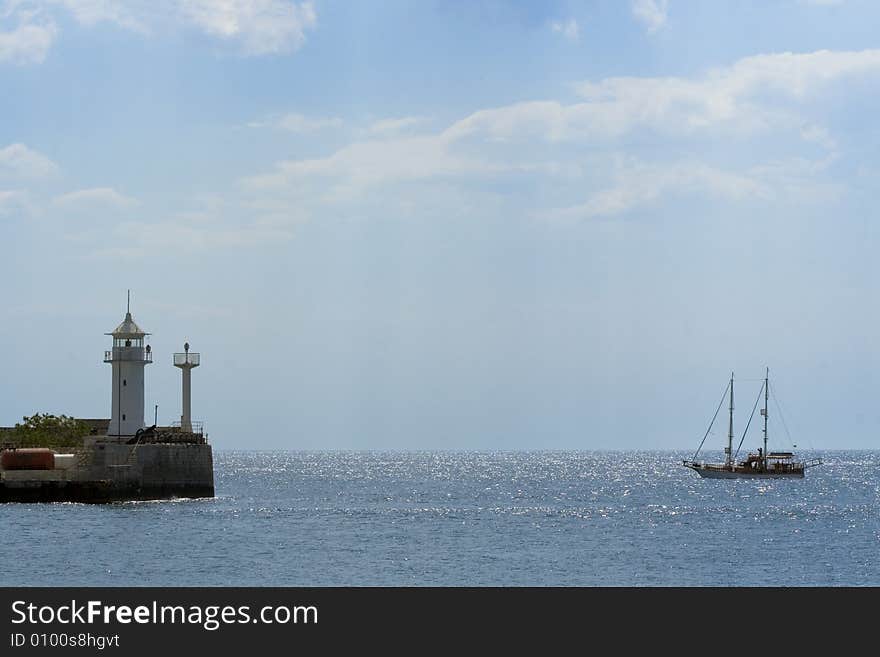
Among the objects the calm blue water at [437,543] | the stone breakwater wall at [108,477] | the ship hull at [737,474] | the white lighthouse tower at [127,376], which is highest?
the white lighthouse tower at [127,376]

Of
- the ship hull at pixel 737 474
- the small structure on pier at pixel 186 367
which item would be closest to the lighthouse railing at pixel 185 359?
the small structure on pier at pixel 186 367

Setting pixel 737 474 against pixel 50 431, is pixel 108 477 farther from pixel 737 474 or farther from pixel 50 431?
pixel 737 474

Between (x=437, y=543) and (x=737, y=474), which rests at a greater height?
(x=737, y=474)

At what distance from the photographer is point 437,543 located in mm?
72062

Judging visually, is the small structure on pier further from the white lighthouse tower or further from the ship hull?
the ship hull

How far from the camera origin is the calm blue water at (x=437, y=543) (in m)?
58.6

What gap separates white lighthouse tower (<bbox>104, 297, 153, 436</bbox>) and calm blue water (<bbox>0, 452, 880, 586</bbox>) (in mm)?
5678

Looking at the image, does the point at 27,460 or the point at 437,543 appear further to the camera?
the point at 27,460

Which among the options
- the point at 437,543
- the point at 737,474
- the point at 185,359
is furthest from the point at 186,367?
the point at 737,474

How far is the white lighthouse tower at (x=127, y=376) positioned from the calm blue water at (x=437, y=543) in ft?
18.6

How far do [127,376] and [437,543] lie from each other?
2829 centimetres

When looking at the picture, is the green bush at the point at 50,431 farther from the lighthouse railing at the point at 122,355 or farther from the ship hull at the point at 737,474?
the ship hull at the point at 737,474

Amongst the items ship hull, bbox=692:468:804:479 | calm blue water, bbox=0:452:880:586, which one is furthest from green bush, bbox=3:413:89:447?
ship hull, bbox=692:468:804:479
